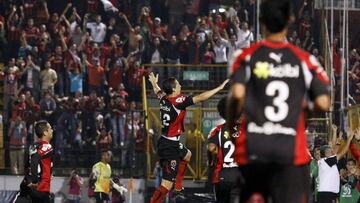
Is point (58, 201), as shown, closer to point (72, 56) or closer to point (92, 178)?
point (92, 178)

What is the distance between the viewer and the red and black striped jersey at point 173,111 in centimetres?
1772

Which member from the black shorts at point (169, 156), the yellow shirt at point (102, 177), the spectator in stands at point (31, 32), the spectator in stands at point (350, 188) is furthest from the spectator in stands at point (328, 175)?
the spectator in stands at point (31, 32)

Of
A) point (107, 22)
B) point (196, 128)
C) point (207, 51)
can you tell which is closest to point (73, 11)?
point (107, 22)

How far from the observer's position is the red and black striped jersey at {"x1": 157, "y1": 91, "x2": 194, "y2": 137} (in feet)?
58.1

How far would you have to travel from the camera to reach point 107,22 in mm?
32781

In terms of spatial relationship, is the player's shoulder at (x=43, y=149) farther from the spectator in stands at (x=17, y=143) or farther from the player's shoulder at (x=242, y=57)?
the spectator in stands at (x=17, y=143)

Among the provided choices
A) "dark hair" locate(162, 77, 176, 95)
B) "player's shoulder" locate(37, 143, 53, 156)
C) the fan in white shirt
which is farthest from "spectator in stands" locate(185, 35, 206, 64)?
"player's shoulder" locate(37, 143, 53, 156)

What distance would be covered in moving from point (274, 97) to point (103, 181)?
17126 mm

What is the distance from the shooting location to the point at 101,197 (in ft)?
83.0

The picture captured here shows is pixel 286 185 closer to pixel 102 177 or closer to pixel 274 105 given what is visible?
pixel 274 105

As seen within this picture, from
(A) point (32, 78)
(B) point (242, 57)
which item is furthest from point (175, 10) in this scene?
(B) point (242, 57)

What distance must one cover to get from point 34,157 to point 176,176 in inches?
165

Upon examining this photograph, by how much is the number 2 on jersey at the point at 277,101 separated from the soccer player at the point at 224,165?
5.46m

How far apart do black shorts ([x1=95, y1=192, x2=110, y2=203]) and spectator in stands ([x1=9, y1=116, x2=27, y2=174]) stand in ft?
8.37
